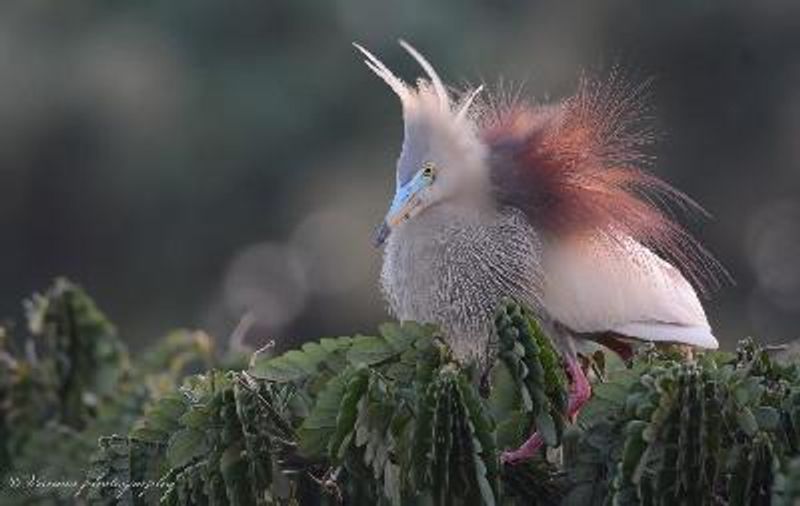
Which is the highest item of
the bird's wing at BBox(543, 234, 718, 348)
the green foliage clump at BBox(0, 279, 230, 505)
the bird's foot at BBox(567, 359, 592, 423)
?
the green foliage clump at BBox(0, 279, 230, 505)

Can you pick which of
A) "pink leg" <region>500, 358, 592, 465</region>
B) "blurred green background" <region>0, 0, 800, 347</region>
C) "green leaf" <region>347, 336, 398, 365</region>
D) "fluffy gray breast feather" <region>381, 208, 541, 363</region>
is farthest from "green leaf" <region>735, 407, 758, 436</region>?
"blurred green background" <region>0, 0, 800, 347</region>

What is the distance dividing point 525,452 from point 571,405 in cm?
20

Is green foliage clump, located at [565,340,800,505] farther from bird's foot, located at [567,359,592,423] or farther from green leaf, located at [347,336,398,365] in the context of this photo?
green leaf, located at [347,336,398,365]

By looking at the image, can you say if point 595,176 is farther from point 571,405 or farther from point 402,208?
point 571,405

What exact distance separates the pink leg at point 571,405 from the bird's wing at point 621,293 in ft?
0.29

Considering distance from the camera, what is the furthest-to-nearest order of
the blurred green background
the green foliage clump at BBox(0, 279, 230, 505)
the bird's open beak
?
1. the blurred green background
2. the green foliage clump at BBox(0, 279, 230, 505)
3. the bird's open beak

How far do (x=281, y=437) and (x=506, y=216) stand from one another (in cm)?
69

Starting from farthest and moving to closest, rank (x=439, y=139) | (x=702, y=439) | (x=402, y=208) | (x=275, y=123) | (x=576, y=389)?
(x=275, y=123)
(x=439, y=139)
(x=402, y=208)
(x=576, y=389)
(x=702, y=439)

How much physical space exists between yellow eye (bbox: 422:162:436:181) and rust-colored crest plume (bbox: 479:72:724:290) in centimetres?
10

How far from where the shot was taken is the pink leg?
3268 millimetres

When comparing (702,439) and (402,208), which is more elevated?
(402,208)

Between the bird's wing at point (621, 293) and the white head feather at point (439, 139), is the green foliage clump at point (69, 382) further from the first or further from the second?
the bird's wing at point (621, 293)

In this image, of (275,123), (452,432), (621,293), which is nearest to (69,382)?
(621,293)

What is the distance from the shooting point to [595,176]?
3787 millimetres
